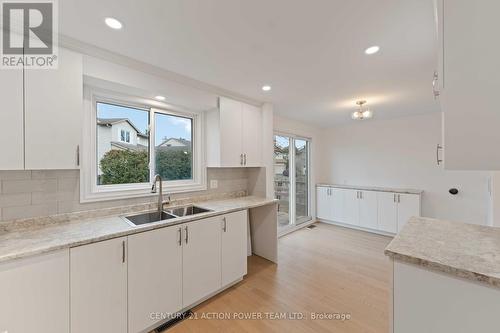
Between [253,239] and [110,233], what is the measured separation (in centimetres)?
223

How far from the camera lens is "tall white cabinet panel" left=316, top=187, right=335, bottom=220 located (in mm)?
4894

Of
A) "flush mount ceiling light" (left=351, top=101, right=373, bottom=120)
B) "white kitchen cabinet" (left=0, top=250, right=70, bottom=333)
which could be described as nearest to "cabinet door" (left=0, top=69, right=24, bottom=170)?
"white kitchen cabinet" (left=0, top=250, right=70, bottom=333)

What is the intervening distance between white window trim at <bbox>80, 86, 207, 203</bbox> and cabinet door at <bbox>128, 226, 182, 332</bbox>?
727 mm

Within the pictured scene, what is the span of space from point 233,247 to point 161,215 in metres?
0.91

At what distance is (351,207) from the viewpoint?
454 centimetres

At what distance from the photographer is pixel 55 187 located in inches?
69.6

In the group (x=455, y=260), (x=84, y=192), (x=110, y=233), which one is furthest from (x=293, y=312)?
(x=84, y=192)

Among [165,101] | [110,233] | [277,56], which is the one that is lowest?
[110,233]

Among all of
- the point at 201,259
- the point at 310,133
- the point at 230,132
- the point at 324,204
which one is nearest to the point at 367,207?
the point at 324,204

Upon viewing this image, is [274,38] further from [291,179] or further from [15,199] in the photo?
[291,179]

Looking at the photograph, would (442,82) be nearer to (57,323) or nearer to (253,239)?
(57,323)

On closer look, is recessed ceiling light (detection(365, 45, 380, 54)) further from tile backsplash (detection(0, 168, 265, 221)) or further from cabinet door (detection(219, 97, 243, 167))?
tile backsplash (detection(0, 168, 265, 221))

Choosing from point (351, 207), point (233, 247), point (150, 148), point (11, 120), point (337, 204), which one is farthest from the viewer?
point (337, 204)

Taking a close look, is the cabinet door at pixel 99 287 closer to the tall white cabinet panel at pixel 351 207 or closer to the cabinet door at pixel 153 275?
the cabinet door at pixel 153 275
